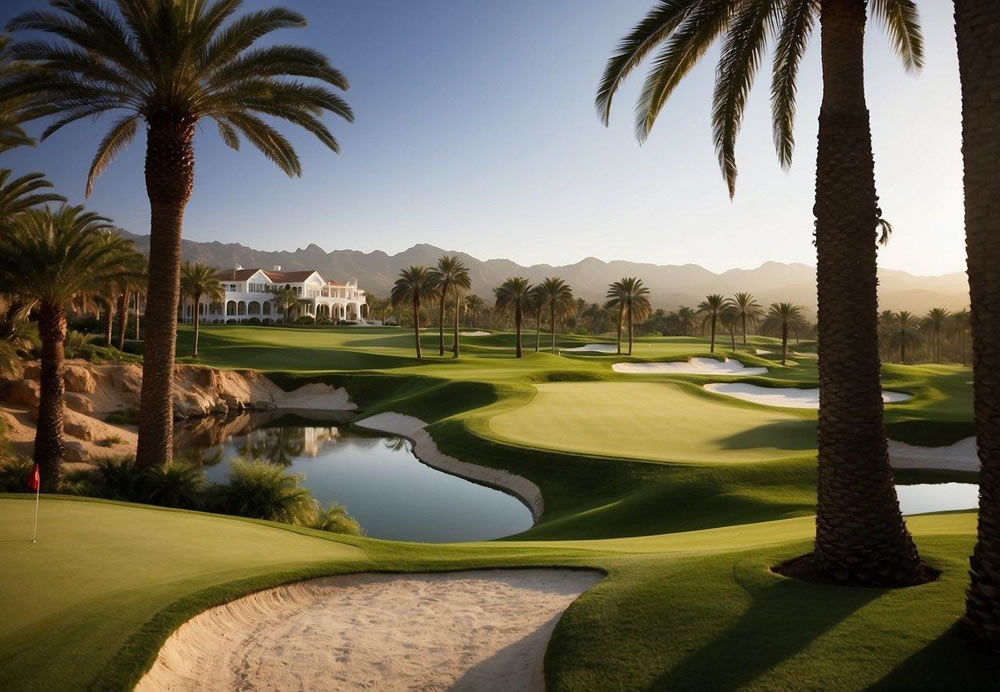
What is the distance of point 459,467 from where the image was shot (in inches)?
1093

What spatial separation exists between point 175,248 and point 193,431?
2322 cm

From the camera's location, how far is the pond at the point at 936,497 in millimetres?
19500

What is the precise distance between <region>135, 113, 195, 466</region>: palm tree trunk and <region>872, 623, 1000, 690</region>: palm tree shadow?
18.6 m

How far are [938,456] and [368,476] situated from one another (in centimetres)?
2319

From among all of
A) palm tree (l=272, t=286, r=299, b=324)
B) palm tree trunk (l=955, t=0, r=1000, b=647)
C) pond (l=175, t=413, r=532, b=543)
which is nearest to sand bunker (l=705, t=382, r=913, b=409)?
pond (l=175, t=413, r=532, b=543)

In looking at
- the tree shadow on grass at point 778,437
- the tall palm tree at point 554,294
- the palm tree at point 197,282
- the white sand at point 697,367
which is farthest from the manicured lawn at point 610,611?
the tall palm tree at point 554,294

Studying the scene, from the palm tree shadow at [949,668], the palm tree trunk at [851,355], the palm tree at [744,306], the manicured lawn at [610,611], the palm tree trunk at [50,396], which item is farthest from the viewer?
the palm tree at [744,306]

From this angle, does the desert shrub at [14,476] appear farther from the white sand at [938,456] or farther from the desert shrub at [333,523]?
the white sand at [938,456]

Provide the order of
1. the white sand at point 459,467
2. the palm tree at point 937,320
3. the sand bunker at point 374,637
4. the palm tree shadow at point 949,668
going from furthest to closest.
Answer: the palm tree at point 937,320, the white sand at point 459,467, the sand bunker at point 374,637, the palm tree shadow at point 949,668

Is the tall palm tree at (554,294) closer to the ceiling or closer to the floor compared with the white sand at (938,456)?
closer to the ceiling

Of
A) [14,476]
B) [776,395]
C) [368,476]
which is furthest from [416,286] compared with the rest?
[14,476]

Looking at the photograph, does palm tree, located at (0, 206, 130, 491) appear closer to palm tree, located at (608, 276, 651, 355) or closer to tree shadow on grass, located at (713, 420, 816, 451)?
tree shadow on grass, located at (713, 420, 816, 451)

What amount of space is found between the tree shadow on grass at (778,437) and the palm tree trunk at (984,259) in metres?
20.5

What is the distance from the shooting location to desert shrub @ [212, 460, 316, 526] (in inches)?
662
